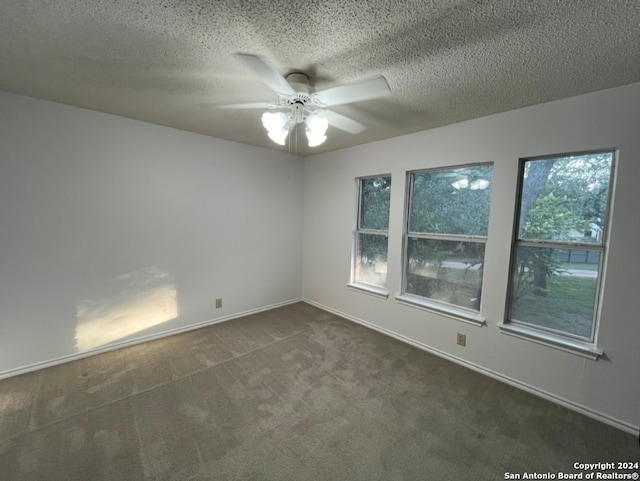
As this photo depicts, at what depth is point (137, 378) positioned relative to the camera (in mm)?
2258

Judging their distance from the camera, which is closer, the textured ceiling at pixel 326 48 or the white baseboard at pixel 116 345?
the textured ceiling at pixel 326 48

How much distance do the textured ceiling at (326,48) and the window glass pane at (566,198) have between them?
1.69 feet

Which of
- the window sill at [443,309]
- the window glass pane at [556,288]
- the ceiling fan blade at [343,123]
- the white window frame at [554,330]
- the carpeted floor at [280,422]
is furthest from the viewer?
the window sill at [443,309]

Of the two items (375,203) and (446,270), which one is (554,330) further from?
(375,203)

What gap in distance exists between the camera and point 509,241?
2297 mm

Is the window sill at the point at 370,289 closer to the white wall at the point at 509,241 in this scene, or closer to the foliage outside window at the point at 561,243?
the white wall at the point at 509,241

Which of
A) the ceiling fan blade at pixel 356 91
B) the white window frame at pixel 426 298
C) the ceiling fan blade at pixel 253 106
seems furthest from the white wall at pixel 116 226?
the ceiling fan blade at pixel 356 91

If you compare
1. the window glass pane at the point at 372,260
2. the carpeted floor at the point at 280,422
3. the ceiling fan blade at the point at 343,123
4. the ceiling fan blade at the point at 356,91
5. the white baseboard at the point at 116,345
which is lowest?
the carpeted floor at the point at 280,422

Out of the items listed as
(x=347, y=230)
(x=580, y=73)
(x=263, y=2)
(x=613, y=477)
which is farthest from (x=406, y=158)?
(x=613, y=477)

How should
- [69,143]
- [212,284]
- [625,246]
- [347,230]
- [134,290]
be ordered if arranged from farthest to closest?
[347,230], [212,284], [134,290], [69,143], [625,246]

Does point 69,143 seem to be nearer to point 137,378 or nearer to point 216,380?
point 137,378

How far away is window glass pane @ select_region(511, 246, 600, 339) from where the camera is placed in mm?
2012

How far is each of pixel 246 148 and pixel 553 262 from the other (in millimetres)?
3448

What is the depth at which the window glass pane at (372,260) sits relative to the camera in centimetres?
336
